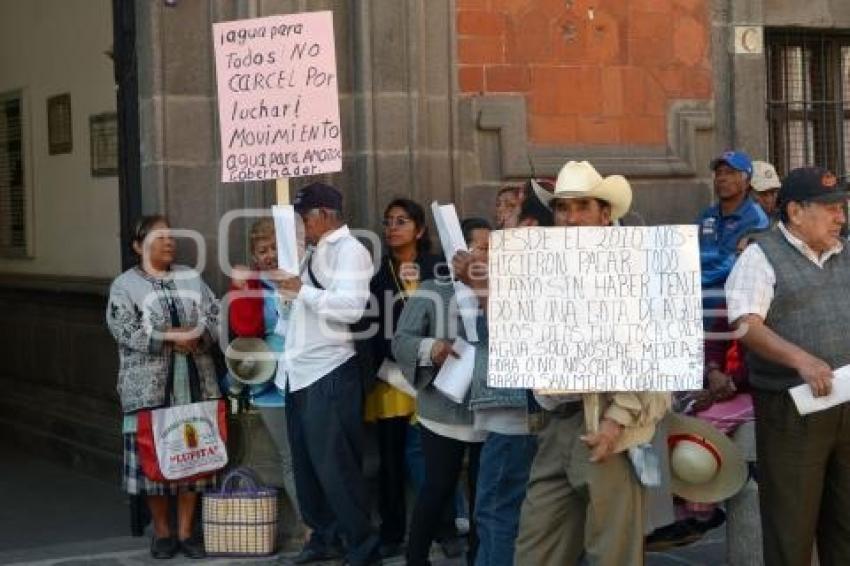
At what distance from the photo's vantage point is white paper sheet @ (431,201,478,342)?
705 cm

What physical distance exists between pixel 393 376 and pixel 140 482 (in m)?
1.37

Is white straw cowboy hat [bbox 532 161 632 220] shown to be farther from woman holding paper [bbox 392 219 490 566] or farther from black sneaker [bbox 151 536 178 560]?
black sneaker [bbox 151 536 178 560]

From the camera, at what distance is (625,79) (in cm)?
945

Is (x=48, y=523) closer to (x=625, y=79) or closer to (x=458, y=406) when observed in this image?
(x=458, y=406)

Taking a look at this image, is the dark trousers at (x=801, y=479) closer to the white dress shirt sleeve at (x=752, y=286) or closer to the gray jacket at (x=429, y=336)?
the white dress shirt sleeve at (x=752, y=286)

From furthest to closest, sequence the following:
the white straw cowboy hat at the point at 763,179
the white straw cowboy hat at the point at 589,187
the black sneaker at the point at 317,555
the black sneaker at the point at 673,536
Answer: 1. the white straw cowboy hat at the point at 763,179
2. the black sneaker at the point at 317,555
3. the black sneaker at the point at 673,536
4. the white straw cowboy hat at the point at 589,187

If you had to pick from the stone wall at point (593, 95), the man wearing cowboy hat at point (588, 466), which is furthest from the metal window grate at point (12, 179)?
the man wearing cowboy hat at point (588, 466)

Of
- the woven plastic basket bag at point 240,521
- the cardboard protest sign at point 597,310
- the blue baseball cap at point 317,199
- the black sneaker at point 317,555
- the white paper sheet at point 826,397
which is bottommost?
the black sneaker at point 317,555

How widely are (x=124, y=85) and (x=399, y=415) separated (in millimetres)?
2292

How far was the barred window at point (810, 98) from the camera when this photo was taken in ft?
34.0

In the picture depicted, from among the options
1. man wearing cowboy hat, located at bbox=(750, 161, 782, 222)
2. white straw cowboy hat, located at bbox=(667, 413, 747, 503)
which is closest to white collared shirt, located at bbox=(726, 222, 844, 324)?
white straw cowboy hat, located at bbox=(667, 413, 747, 503)

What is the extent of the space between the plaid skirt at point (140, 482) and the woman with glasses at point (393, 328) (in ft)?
3.03

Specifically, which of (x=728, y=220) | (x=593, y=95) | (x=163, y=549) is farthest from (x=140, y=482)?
(x=593, y=95)

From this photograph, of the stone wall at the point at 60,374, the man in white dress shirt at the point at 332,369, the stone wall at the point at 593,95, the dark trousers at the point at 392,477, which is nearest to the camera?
the man in white dress shirt at the point at 332,369
